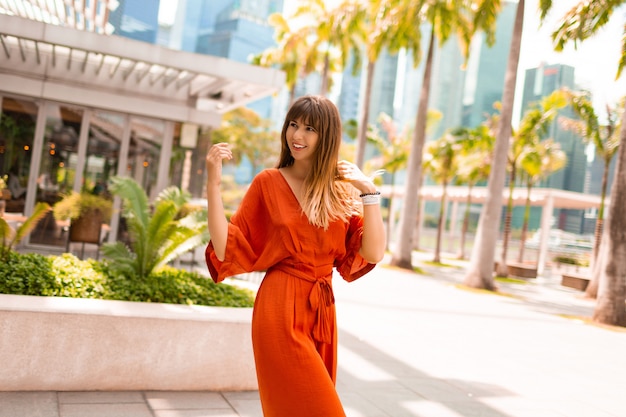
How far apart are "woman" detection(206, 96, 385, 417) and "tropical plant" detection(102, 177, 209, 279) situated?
136 inches

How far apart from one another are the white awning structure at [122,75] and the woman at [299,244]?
869cm

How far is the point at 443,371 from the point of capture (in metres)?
6.60

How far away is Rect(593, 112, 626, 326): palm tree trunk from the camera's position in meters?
12.1

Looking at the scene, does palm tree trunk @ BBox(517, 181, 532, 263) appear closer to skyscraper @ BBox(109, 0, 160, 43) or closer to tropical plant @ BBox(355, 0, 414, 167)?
tropical plant @ BBox(355, 0, 414, 167)

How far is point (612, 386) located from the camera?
698 centimetres

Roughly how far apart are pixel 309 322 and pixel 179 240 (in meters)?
4.11

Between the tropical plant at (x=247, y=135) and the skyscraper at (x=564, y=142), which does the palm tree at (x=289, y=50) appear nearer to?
the skyscraper at (x=564, y=142)

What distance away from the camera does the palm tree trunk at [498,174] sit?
52.4 feet

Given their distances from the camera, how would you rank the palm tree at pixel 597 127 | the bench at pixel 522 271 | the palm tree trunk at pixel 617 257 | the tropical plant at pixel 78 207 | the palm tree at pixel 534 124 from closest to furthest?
the tropical plant at pixel 78 207 < the palm tree trunk at pixel 617 257 < the palm tree at pixel 534 124 < the palm tree at pixel 597 127 < the bench at pixel 522 271

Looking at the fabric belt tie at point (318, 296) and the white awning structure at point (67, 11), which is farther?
the white awning structure at point (67, 11)

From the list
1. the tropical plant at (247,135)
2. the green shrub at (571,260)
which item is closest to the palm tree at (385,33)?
the green shrub at (571,260)

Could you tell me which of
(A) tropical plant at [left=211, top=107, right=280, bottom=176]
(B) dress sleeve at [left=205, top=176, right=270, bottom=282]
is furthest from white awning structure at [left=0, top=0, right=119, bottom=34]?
(A) tropical plant at [left=211, top=107, right=280, bottom=176]

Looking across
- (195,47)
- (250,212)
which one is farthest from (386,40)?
(195,47)

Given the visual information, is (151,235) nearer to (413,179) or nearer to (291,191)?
(291,191)
